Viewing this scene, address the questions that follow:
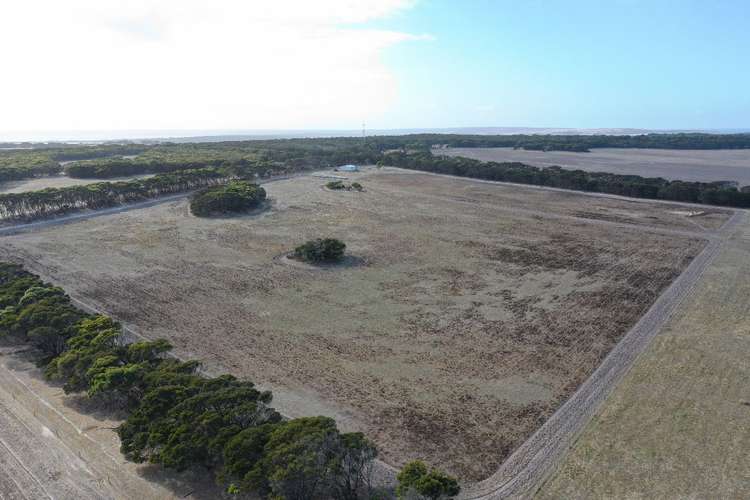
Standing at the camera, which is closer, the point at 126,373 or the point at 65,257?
the point at 126,373

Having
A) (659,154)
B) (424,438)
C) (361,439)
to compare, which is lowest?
(424,438)

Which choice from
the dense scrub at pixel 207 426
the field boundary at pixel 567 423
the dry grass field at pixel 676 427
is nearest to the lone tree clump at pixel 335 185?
the field boundary at pixel 567 423

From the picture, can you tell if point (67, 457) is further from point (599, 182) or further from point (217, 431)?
point (599, 182)

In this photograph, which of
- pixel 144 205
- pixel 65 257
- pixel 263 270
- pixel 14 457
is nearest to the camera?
pixel 14 457

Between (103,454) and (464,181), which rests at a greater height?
(464,181)

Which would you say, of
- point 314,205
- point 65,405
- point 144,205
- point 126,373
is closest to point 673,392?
point 126,373

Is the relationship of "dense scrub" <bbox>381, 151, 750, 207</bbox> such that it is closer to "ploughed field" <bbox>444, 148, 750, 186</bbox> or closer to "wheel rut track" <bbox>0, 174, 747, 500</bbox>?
"ploughed field" <bbox>444, 148, 750, 186</bbox>

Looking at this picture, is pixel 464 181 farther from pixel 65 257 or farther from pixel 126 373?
pixel 126 373

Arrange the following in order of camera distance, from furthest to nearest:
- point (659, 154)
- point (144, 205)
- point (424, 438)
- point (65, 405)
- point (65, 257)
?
point (659, 154) < point (144, 205) < point (65, 257) < point (65, 405) < point (424, 438)
